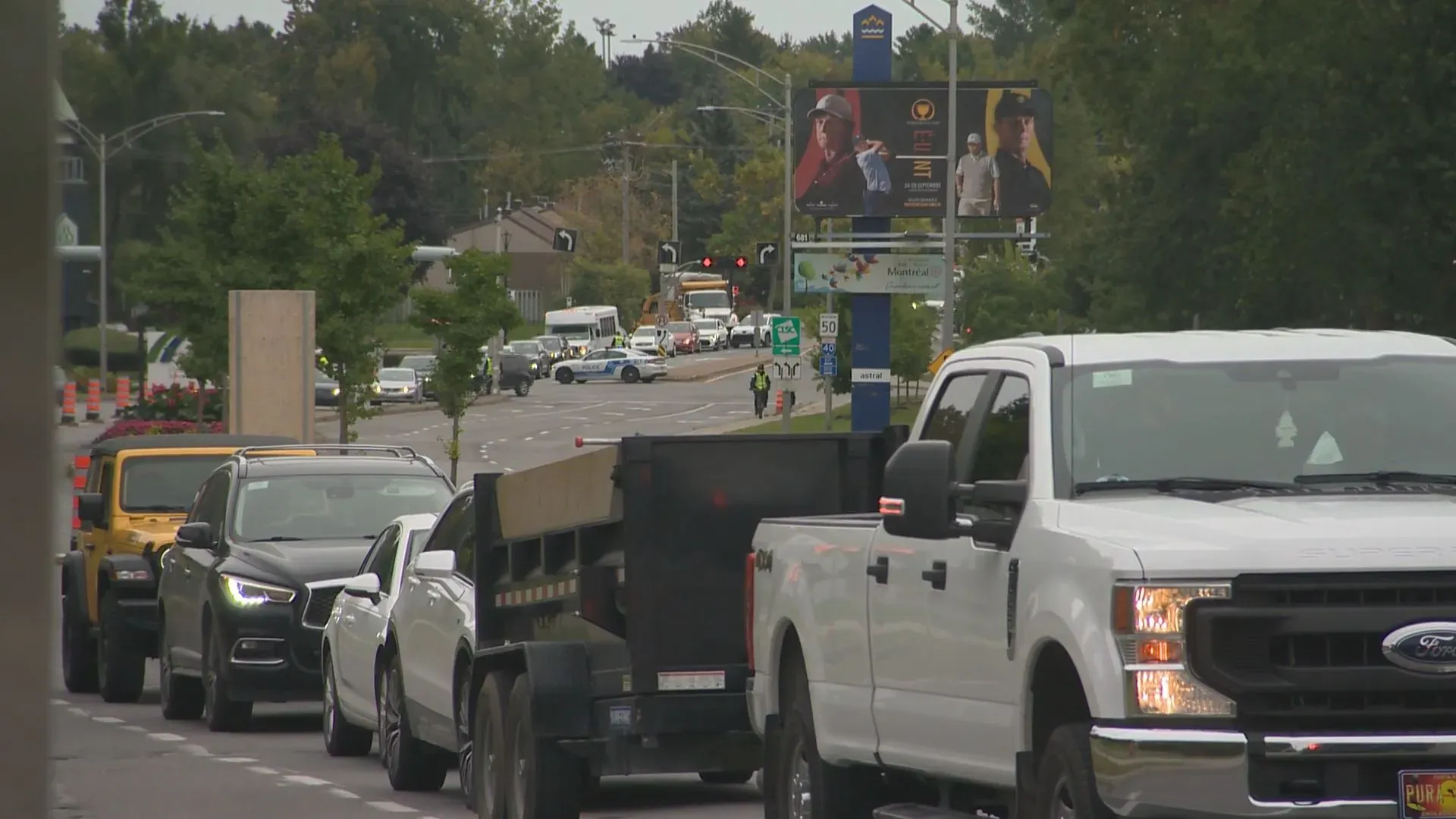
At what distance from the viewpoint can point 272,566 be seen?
1706 cm

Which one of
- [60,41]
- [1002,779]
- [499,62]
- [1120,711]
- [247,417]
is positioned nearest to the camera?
[60,41]

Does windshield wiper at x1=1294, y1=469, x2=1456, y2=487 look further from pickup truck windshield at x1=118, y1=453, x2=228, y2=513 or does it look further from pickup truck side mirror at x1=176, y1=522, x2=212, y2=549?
pickup truck windshield at x1=118, y1=453, x2=228, y2=513

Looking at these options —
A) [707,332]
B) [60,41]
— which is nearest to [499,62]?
[707,332]

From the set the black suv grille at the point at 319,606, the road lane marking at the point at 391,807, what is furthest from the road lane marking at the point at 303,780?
the black suv grille at the point at 319,606

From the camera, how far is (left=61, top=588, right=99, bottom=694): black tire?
2042 centimetres

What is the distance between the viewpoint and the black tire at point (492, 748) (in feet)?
36.0

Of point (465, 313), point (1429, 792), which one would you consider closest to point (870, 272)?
point (465, 313)

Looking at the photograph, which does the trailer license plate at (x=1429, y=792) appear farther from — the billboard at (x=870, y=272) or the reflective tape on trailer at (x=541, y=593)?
the billboard at (x=870, y=272)

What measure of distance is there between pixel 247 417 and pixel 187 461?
13.1 m

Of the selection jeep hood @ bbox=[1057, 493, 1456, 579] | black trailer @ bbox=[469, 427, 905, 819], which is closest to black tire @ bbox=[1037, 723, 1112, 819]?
jeep hood @ bbox=[1057, 493, 1456, 579]

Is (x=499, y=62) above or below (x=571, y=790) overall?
above

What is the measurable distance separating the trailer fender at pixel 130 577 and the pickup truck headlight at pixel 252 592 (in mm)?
3022

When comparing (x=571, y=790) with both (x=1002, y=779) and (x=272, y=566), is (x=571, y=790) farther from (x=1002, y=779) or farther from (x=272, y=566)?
(x=272, y=566)

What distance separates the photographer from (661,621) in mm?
10656
